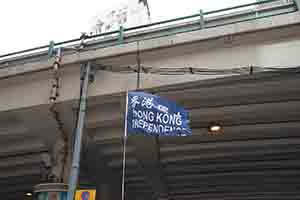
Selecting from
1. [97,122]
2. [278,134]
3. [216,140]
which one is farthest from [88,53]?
[278,134]

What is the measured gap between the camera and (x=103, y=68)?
10.4 m

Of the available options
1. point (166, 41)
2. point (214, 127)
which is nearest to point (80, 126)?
point (166, 41)

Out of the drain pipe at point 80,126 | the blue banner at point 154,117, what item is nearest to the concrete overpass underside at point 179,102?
the drain pipe at point 80,126

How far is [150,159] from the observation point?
1392 centimetres

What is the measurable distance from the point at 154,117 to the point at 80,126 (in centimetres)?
208

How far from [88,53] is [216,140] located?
5.83 meters

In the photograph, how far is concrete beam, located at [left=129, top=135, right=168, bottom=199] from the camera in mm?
12595

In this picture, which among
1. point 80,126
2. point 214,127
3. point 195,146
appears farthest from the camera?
point 195,146

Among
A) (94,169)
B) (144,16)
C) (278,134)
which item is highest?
(144,16)

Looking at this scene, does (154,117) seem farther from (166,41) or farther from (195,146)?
(195,146)

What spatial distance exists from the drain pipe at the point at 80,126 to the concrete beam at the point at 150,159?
300 cm

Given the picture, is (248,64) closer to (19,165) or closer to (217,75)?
(217,75)

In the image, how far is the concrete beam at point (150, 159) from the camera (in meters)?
12.6

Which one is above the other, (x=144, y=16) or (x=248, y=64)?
(x=144, y=16)
